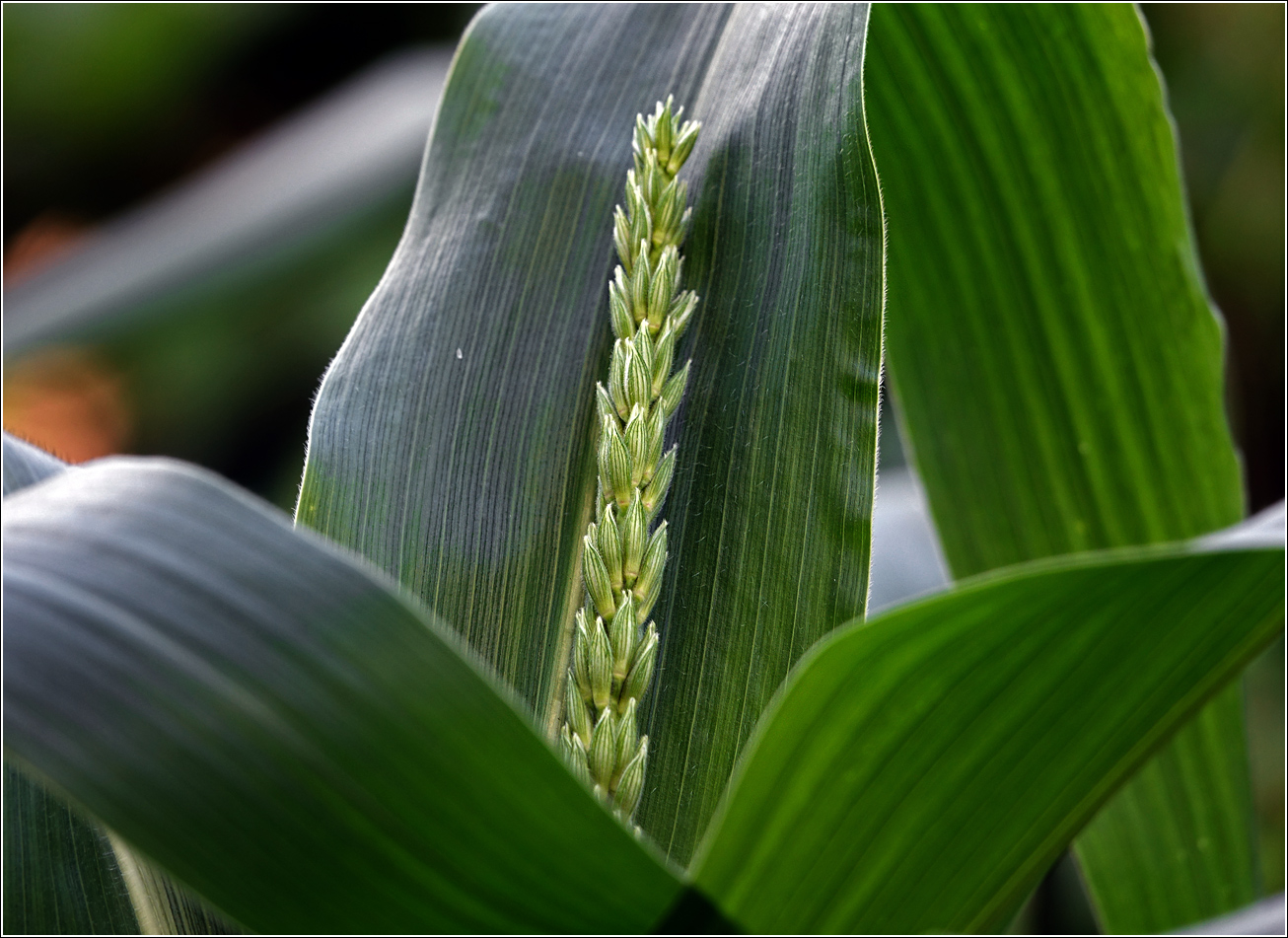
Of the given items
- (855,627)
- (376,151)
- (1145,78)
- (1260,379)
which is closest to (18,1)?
(376,151)

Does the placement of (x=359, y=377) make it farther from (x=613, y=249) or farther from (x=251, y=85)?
(x=251, y=85)

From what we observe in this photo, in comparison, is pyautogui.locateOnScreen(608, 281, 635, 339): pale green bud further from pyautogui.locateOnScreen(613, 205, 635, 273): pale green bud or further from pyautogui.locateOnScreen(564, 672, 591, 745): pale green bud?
pyautogui.locateOnScreen(564, 672, 591, 745): pale green bud

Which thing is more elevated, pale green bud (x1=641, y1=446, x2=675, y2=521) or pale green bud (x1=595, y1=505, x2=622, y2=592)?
pale green bud (x1=641, y1=446, x2=675, y2=521)

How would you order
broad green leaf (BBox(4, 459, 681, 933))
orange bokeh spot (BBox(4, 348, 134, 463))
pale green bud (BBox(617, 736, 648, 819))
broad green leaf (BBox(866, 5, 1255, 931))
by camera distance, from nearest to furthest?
1. broad green leaf (BBox(4, 459, 681, 933))
2. pale green bud (BBox(617, 736, 648, 819))
3. broad green leaf (BBox(866, 5, 1255, 931))
4. orange bokeh spot (BBox(4, 348, 134, 463))

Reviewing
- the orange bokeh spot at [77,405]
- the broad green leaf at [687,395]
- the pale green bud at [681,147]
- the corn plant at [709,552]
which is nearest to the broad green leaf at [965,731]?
the corn plant at [709,552]

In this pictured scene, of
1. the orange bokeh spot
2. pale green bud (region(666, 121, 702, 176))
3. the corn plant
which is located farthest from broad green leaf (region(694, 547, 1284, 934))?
the orange bokeh spot

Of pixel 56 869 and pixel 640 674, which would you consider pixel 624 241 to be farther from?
pixel 56 869

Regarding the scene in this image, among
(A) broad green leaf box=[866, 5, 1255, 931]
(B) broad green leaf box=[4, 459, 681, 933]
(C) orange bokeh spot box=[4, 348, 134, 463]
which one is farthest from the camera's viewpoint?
(C) orange bokeh spot box=[4, 348, 134, 463]

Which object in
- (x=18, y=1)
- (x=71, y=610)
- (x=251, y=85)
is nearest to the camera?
(x=71, y=610)
